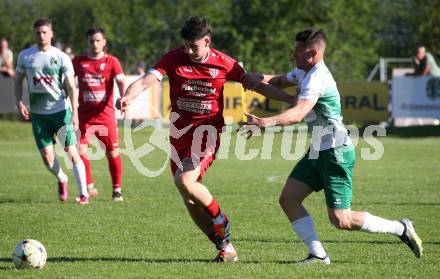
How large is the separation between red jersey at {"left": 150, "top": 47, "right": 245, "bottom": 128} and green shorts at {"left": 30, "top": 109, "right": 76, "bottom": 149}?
4.33 m

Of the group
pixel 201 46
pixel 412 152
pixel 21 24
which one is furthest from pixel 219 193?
pixel 21 24

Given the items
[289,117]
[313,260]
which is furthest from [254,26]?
[289,117]

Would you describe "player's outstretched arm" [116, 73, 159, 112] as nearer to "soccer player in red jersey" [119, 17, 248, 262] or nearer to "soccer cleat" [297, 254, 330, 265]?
"soccer player in red jersey" [119, 17, 248, 262]

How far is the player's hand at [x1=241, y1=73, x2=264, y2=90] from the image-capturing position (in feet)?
26.0

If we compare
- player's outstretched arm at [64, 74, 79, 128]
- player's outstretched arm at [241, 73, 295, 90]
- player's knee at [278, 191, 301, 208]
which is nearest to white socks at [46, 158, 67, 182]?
player's outstretched arm at [64, 74, 79, 128]

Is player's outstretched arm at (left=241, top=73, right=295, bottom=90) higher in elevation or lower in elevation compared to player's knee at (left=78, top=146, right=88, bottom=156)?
higher

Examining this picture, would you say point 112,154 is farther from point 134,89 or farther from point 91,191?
point 134,89

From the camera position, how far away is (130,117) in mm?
26641

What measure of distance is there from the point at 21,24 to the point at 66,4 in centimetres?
400

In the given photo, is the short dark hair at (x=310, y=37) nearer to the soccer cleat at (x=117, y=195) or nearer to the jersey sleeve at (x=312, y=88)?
the jersey sleeve at (x=312, y=88)

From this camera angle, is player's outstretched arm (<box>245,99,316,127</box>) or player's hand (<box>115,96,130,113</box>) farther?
player's hand (<box>115,96,130,113</box>)

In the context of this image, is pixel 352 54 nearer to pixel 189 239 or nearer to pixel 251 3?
pixel 251 3

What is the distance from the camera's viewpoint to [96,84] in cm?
1285

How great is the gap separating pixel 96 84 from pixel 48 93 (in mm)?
994
